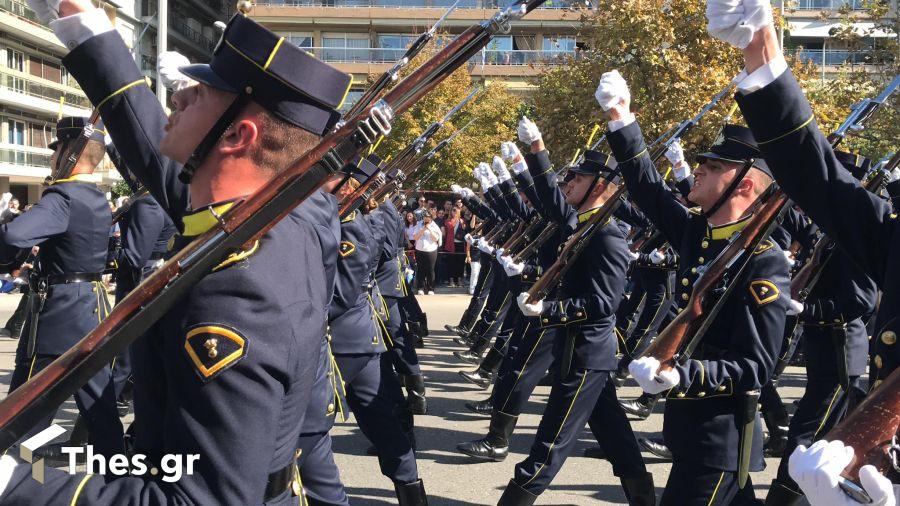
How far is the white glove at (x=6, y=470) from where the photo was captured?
5.24ft

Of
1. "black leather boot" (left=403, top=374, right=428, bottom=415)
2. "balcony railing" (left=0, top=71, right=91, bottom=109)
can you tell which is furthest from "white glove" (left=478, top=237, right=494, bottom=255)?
"balcony railing" (left=0, top=71, right=91, bottom=109)

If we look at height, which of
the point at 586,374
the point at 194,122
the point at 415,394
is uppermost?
the point at 194,122

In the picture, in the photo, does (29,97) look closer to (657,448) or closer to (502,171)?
(502,171)

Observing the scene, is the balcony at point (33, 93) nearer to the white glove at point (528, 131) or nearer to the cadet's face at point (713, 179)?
the white glove at point (528, 131)

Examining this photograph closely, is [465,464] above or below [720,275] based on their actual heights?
below

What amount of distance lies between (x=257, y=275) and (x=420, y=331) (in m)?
10.4

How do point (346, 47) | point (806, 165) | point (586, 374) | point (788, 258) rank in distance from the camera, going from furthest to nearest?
point (346, 47), point (586, 374), point (788, 258), point (806, 165)

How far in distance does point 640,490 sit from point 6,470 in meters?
3.91

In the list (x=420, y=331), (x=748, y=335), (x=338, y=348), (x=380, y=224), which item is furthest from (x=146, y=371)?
(x=420, y=331)

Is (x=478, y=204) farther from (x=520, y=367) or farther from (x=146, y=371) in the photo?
(x=146, y=371)

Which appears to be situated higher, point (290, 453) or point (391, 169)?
point (290, 453)

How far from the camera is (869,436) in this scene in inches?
65.7

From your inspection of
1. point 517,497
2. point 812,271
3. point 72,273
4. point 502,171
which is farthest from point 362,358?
point 502,171

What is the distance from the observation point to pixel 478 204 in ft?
51.7
